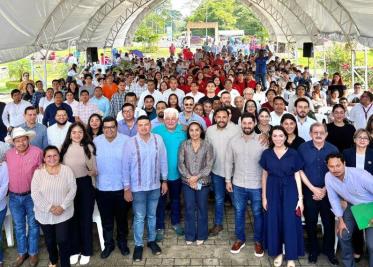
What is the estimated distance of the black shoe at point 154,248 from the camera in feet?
15.4

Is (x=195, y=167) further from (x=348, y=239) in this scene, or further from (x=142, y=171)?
(x=348, y=239)

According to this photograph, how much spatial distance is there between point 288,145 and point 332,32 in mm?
10456

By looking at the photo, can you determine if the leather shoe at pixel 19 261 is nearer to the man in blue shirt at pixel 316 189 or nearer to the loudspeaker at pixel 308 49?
the man in blue shirt at pixel 316 189

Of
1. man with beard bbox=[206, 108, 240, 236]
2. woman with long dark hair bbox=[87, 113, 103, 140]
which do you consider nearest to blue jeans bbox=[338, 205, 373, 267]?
man with beard bbox=[206, 108, 240, 236]

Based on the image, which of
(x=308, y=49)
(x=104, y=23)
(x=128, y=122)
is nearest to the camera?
(x=128, y=122)

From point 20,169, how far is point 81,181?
635 millimetres

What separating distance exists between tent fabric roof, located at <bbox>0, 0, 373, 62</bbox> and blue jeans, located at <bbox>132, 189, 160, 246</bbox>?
4976mm

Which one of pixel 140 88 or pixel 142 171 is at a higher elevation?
pixel 140 88

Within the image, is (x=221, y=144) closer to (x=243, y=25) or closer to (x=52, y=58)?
(x=52, y=58)

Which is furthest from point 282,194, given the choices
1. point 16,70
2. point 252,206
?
point 16,70

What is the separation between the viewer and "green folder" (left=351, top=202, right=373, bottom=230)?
3.85 meters

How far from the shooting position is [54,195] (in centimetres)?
399

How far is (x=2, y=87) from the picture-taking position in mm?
22781

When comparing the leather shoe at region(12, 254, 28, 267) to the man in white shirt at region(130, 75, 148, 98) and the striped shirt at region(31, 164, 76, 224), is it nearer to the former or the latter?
the striped shirt at region(31, 164, 76, 224)
